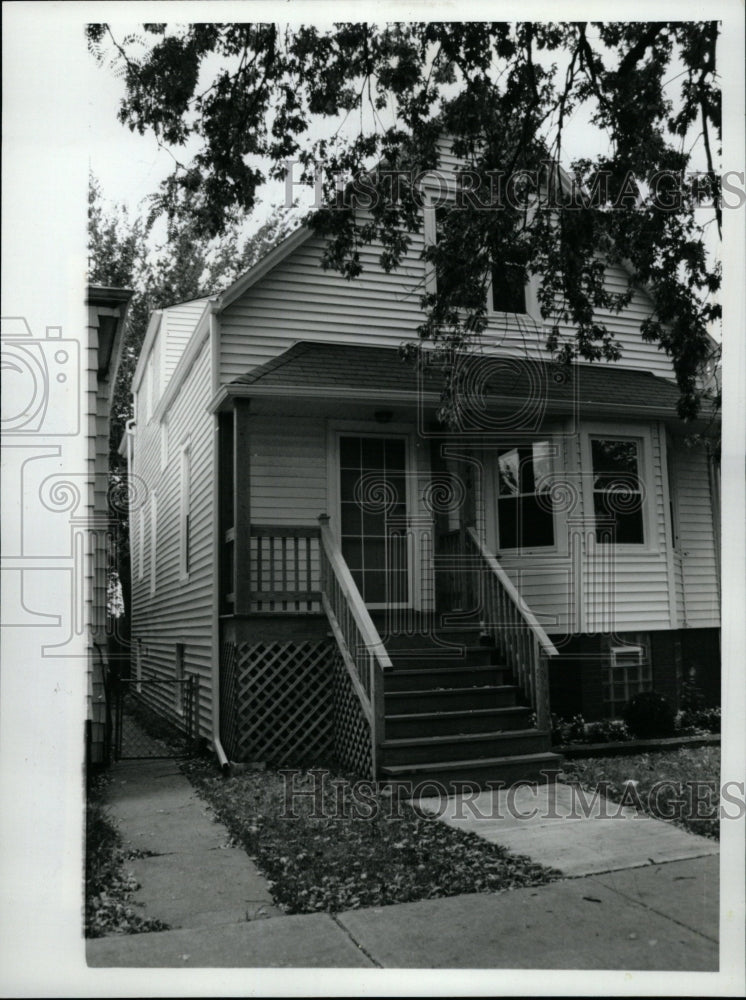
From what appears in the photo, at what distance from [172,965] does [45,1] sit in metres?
4.20

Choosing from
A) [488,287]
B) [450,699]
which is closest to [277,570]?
[450,699]

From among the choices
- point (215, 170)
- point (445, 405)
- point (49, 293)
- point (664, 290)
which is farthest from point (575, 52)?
point (49, 293)

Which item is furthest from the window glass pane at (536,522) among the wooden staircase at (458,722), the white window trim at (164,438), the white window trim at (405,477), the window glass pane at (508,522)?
the white window trim at (164,438)

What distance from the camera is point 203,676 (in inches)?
320

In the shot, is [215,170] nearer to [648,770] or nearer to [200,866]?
[200,866]

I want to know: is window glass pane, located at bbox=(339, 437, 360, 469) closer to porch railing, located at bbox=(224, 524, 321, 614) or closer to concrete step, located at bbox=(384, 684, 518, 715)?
porch railing, located at bbox=(224, 524, 321, 614)

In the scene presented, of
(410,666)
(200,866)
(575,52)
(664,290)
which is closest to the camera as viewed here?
(200,866)

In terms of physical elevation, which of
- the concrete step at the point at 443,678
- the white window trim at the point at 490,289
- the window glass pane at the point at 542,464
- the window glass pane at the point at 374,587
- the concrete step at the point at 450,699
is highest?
the white window trim at the point at 490,289

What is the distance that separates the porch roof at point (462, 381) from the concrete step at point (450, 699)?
8.61 ft

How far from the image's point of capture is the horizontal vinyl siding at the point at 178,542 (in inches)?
320

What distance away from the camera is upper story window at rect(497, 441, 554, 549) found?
29.0 feet

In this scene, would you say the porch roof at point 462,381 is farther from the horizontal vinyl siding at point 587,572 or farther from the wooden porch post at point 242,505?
the horizontal vinyl siding at point 587,572

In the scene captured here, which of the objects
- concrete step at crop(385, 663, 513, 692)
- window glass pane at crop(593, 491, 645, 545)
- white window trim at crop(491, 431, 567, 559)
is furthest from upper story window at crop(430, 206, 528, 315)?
concrete step at crop(385, 663, 513, 692)

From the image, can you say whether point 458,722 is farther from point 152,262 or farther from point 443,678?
point 152,262
